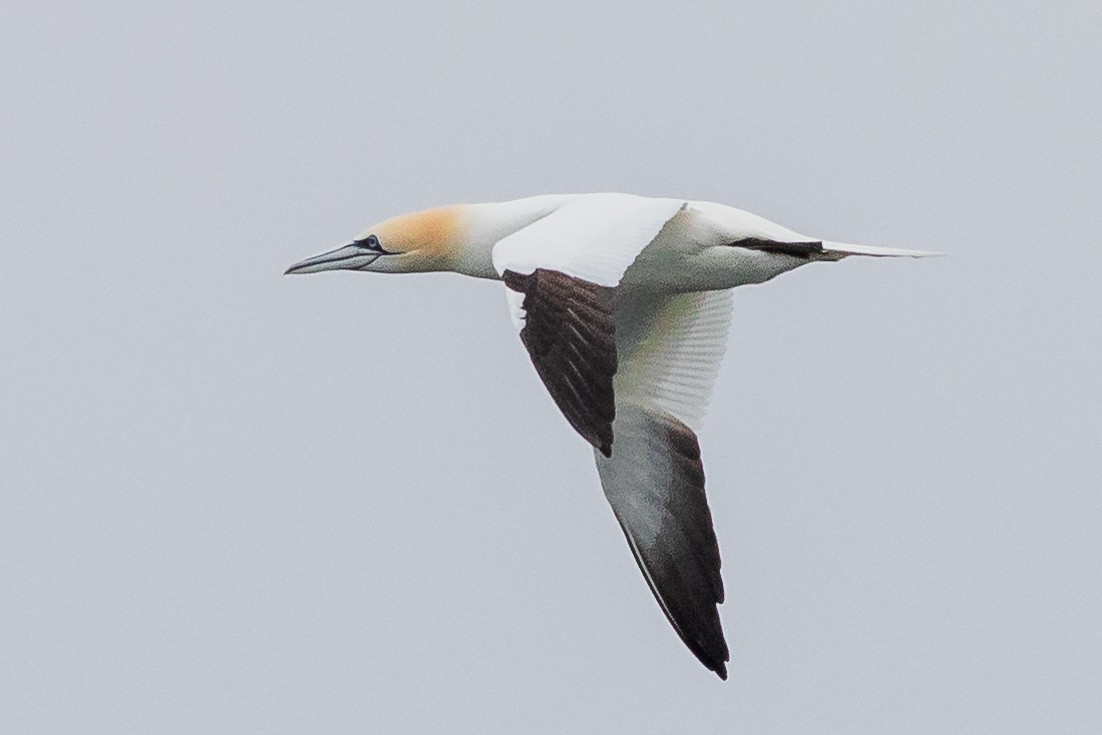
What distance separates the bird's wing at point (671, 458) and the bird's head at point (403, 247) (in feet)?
4.09

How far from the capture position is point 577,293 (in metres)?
12.2

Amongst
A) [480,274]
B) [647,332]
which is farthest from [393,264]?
[647,332]

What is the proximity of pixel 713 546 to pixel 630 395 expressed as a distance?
1058 mm

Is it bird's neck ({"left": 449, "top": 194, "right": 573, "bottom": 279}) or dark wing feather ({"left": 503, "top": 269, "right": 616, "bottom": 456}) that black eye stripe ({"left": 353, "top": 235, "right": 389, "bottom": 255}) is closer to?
bird's neck ({"left": 449, "top": 194, "right": 573, "bottom": 279})

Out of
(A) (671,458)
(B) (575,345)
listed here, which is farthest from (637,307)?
(B) (575,345)

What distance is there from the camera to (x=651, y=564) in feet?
51.8

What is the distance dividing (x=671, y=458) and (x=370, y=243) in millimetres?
2298

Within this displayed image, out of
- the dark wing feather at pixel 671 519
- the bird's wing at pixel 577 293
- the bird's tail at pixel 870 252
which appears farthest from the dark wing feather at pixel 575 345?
the dark wing feather at pixel 671 519

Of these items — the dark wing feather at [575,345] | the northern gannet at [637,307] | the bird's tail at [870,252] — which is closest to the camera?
the dark wing feather at [575,345]

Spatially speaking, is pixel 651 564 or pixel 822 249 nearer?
pixel 822 249

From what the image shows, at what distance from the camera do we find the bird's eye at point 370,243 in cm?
1524

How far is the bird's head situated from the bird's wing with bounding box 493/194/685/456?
4.43ft

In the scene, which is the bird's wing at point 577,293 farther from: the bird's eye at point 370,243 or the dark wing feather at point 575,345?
the bird's eye at point 370,243

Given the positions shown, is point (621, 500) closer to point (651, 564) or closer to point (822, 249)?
point (651, 564)
